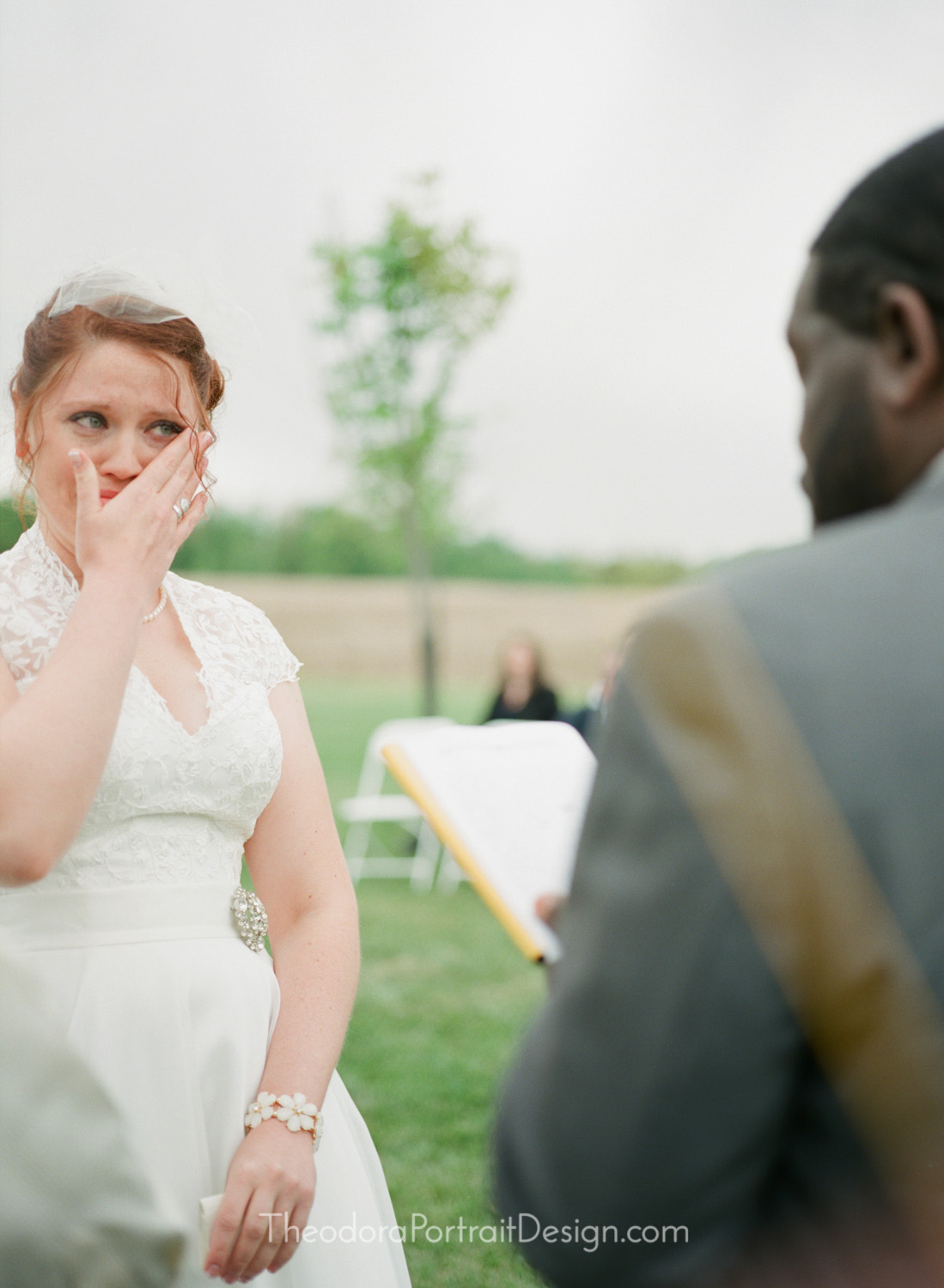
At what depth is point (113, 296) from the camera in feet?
5.47

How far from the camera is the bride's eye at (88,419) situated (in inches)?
Answer: 64.1

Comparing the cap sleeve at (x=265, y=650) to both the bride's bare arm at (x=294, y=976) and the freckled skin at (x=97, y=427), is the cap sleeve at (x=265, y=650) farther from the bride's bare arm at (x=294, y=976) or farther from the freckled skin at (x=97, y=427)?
the freckled skin at (x=97, y=427)

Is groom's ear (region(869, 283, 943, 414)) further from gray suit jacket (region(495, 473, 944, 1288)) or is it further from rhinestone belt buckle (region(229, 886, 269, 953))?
rhinestone belt buckle (region(229, 886, 269, 953))

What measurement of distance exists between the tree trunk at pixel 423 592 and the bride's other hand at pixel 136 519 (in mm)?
14879

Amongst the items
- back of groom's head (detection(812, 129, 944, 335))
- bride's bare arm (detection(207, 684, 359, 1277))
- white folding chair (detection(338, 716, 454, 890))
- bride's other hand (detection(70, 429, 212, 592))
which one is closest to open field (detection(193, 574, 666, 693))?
white folding chair (detection(338, 716, 454, 890))

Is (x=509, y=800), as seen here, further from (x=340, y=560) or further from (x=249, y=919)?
(x=340, y=560)

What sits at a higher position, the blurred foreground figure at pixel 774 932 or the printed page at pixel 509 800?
the blurred foreground figure at pixel 774 932

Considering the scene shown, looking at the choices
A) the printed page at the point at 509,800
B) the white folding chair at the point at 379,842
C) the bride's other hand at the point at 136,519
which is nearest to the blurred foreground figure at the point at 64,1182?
the printed page at the point at 509,800

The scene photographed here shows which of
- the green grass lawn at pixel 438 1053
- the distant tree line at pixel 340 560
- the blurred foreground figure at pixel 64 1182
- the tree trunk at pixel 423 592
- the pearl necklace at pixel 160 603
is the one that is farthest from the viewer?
the distant tree line at pixel 340 560

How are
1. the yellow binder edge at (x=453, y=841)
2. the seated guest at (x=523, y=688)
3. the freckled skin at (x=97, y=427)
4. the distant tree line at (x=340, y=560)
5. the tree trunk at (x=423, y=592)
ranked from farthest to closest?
the distant tree line at (x=340, y=560) < the tree trunk at (x=423, y=592) < the seated guest at (x=523, y=688) < the freckled skin at (x=97, y=427) < the yellow binder edge at (x=453, y=841)

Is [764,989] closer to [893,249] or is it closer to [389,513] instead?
[893,249]

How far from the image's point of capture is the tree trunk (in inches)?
654

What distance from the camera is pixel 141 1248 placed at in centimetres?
90

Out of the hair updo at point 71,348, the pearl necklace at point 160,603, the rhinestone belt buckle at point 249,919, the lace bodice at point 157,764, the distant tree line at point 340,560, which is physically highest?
the hair updo at point 71,348
